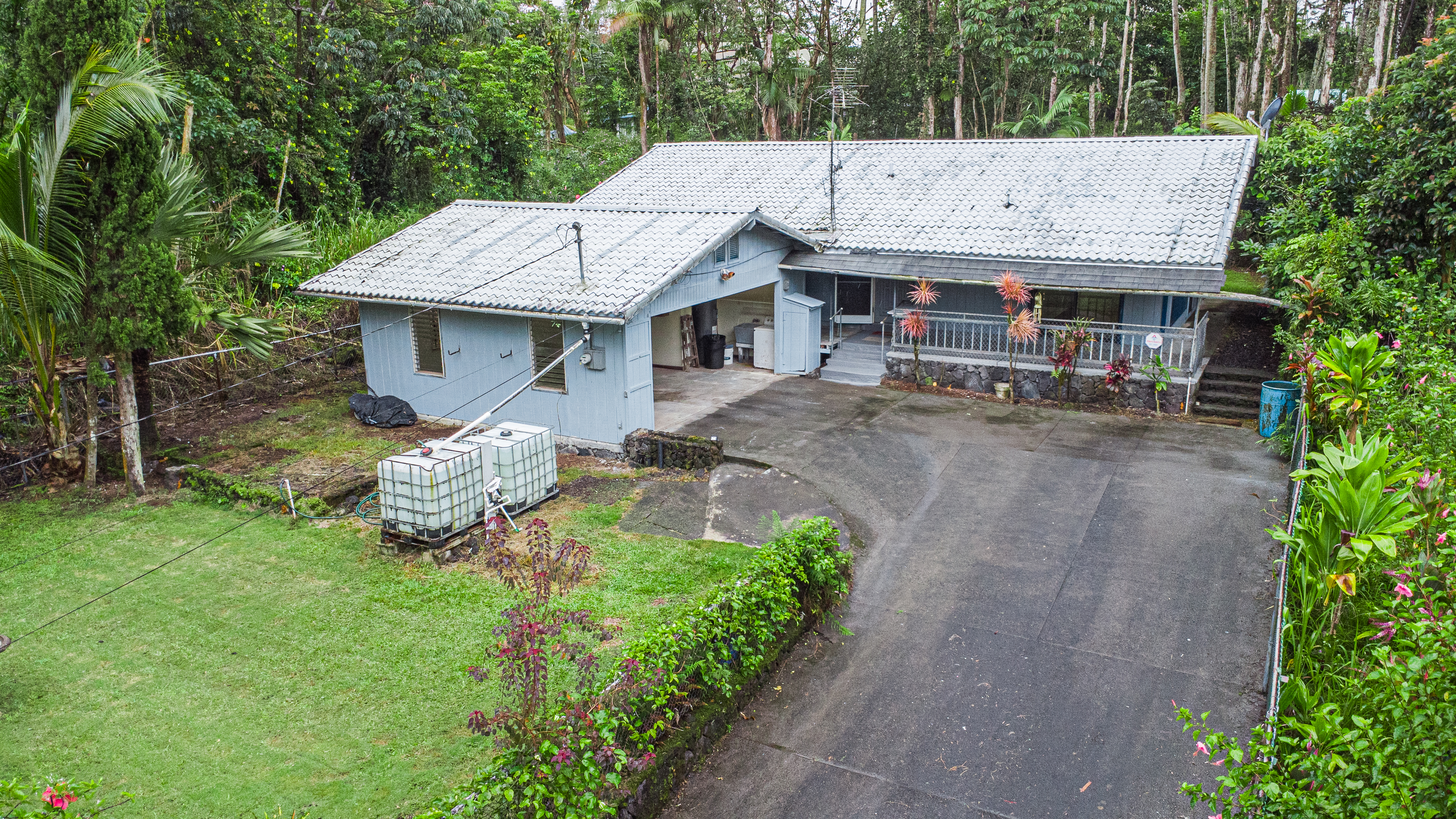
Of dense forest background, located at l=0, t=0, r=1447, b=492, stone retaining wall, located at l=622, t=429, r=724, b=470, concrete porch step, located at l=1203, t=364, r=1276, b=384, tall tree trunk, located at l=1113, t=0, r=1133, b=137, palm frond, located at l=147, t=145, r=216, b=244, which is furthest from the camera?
tall tree trunk, located at l=1113, t=0, r=1133, b=137

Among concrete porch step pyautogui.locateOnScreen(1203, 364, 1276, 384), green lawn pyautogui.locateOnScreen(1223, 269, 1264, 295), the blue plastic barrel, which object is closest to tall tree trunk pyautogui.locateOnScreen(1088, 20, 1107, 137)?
green lawn pyautogui.locateOnScreen(1223, 269, 1264, 295)

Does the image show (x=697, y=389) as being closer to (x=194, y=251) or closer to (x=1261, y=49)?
(x=194, y=251)

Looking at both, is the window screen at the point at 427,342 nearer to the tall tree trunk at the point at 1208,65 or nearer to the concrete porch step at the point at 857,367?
the concrete porch step at the point at 857,367

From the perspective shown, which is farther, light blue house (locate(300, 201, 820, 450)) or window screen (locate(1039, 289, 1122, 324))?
window screen (locate(1039, 289, 1122, 324))

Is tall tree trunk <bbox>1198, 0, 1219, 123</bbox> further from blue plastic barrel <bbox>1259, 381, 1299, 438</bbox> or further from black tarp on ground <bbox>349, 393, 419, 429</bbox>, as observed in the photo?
black tarp on ground <bbox>349, 393, 419, 429</bbox>

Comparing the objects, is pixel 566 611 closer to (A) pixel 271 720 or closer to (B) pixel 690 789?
(B) pixel 690 789
